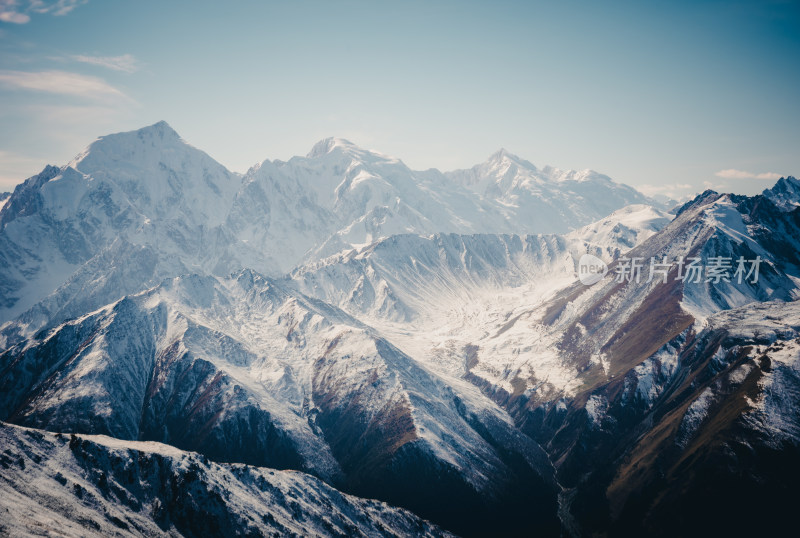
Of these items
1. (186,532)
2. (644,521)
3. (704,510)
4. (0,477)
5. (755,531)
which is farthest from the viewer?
(644,521)

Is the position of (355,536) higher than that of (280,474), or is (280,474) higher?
(280,474)

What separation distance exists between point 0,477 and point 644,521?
217 metres

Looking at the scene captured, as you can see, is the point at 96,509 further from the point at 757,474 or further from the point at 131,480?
the point at 757,474

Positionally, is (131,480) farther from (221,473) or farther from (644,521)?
(644,521)

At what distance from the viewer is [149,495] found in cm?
15775

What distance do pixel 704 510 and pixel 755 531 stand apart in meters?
16.0

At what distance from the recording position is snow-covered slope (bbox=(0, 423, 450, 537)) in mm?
131625

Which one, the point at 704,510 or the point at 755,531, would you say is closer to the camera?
the point at 755,531

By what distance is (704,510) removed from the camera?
186m

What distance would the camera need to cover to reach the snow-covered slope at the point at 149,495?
5182 inches

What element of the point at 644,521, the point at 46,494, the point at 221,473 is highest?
the point at 46,494

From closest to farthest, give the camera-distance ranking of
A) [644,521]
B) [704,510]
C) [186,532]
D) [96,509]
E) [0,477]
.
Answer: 1. [0,477]
2. [96,509]
3. [186,532]
4. [704,510]
5. [644,521]

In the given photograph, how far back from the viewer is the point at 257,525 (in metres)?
161

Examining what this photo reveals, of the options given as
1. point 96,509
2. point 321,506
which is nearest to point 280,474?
point 321,506
